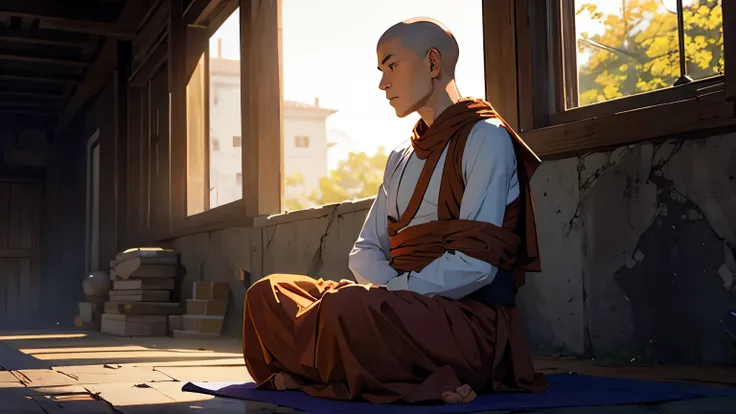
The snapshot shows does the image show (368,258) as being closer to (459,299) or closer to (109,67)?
(459,299)

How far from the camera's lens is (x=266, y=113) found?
21.8ft

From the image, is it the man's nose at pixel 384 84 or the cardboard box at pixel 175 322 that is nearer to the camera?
the man's nose at pixel 384 84

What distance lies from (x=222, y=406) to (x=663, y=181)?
1.91 m

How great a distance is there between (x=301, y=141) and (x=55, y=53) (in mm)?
26148

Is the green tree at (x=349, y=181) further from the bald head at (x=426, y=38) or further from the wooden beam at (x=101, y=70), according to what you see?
the bald head at (x=426, y=38)

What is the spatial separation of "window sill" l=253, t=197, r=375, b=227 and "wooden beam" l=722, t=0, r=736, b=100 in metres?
2.38

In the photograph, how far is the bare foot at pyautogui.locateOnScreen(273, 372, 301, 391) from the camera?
8.65 ft

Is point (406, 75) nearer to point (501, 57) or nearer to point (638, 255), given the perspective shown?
point (638, 255)

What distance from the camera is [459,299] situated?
8.23ft

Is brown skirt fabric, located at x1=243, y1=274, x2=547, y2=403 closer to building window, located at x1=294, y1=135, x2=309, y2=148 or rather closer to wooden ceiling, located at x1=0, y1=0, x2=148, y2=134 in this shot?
wooden ceiling, located at x1=0, y1=0, x2=148, y2=134

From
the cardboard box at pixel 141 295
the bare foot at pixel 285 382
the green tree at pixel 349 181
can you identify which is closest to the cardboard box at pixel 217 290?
the cardboard box at pixel 141 295

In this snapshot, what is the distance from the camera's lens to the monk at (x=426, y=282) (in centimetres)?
234

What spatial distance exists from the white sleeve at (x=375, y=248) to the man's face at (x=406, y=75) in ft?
0.87

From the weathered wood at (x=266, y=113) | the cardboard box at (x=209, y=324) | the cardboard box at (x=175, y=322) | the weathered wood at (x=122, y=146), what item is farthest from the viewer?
the weathered wood at (x=122, y=146)
